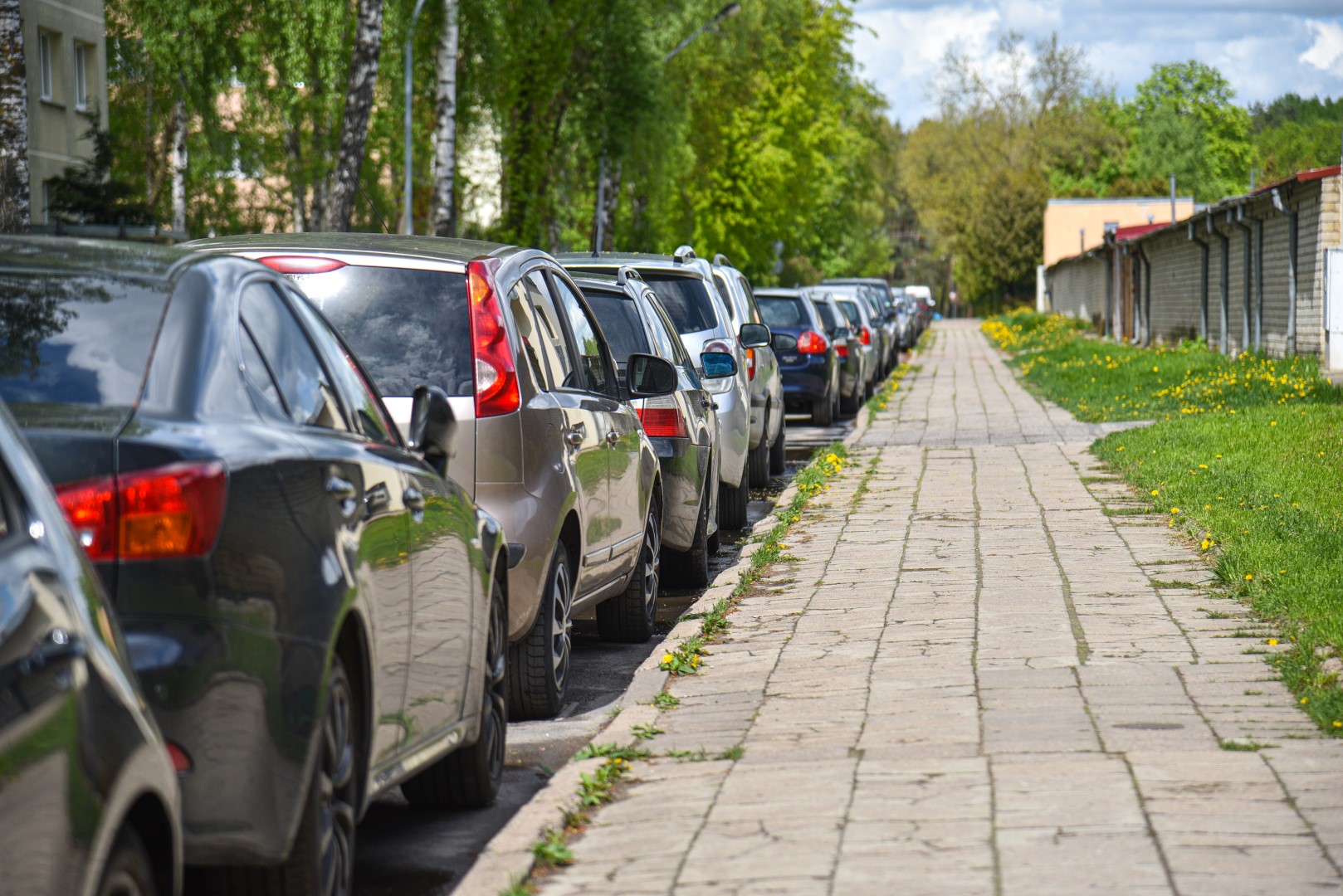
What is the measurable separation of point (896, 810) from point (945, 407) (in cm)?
2119

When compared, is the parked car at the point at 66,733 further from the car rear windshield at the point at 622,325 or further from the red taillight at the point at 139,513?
the car rear windshield at the point at 622,325

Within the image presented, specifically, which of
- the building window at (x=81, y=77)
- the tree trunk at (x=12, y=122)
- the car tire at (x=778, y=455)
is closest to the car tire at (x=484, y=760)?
the car tire at (x=778, y=455)

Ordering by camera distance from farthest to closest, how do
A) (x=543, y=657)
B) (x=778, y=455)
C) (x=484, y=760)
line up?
1. (x=778, y=455)
2. (x=543, y=657)
3. (x=484, y=760)

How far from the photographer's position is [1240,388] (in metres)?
21.9

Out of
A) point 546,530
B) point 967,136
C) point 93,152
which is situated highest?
point 967,136

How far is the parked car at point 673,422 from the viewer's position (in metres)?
10.1

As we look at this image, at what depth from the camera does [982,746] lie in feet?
19.5

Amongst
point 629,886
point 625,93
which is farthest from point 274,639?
point 625,93

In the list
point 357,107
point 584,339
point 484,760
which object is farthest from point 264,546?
point 357,107

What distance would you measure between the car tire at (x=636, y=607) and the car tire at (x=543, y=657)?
59.4 inches

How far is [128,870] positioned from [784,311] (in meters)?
21.1

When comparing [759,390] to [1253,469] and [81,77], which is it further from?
[81,77]

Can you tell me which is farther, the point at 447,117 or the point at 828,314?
the point at 447,117

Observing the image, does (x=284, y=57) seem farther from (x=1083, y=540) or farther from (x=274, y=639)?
(x=274, y=639)
